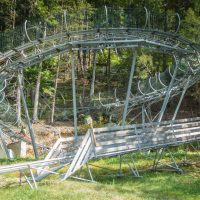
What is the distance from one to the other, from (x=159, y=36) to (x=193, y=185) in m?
6.22

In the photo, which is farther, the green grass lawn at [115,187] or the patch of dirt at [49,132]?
the patch of dirt at [49,132]

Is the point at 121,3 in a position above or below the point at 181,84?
above

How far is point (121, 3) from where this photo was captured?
40.2 m

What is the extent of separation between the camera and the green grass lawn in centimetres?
826

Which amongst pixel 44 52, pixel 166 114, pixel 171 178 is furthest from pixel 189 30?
pixel 171 178

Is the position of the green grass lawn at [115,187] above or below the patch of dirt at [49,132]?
above

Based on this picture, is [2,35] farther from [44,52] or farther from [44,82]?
[44,82]

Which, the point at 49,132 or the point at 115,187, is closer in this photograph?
the point at 115,187

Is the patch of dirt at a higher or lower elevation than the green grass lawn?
lower

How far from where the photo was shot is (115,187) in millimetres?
9812

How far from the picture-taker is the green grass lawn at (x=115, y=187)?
27.1 ft

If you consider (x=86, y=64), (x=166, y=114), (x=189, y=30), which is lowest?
(x=166, y=114)

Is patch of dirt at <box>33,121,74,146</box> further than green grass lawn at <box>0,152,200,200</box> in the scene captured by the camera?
Yes

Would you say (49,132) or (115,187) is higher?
(115,187)
